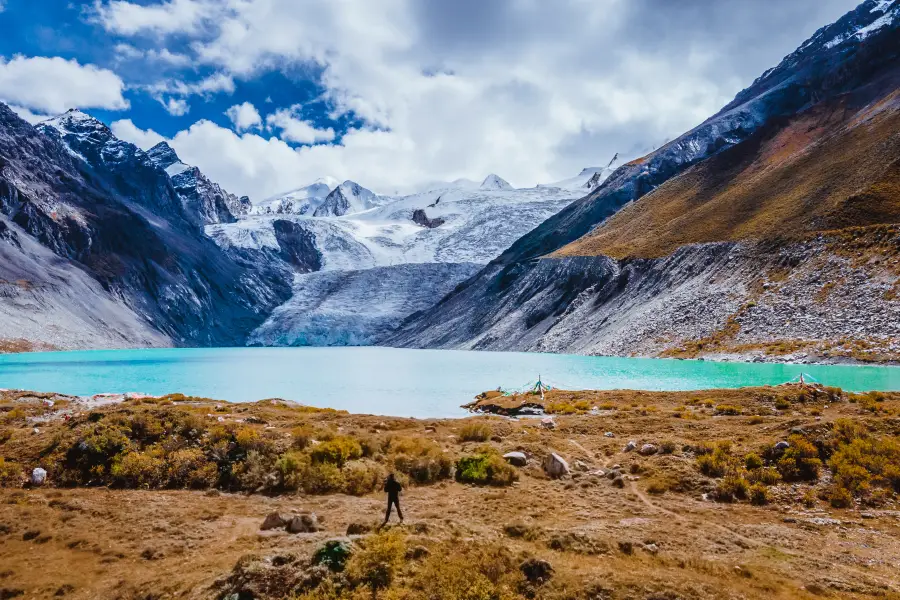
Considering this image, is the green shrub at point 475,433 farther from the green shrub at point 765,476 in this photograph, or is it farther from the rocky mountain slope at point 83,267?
the rocky mountain slope at point 83,267

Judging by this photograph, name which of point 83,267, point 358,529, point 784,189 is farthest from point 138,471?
point 83,267

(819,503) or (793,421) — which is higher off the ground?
(793,421)

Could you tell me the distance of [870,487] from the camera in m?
13.7

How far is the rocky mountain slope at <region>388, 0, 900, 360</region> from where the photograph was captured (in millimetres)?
61906

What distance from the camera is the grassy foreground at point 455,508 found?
953cm

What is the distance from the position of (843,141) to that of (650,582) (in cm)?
10619

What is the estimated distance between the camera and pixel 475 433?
70.2 feet

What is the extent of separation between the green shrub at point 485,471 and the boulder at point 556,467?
3.82 ft

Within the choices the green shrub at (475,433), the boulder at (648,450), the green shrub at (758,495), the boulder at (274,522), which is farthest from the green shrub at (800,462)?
the boulder at (274,522)

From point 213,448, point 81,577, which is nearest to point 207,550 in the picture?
point 81,577

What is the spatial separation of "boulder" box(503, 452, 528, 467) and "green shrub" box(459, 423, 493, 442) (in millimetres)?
2946

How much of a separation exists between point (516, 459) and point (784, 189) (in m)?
91.0

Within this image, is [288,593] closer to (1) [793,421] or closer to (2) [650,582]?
(2) [650,582]

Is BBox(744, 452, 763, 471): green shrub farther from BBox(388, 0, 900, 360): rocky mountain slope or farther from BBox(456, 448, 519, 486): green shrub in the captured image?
BBox(388, 0, 900, 360): rocky mountain slope
